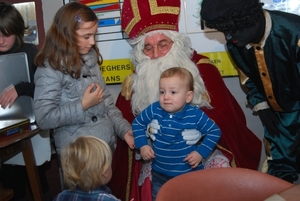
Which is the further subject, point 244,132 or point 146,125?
point 244,132

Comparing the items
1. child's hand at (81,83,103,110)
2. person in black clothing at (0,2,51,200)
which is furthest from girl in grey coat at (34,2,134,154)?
person in black clothing at (0,2,51,200)

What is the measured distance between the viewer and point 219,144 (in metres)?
2.31

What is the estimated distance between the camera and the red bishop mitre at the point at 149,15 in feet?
8.21

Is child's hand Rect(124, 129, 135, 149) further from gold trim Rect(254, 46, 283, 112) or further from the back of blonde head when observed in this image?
gold trim Rect(254, 46, 283, 112)

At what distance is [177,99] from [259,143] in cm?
85

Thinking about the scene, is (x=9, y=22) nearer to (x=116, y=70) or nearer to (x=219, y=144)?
(x=116, y=70)


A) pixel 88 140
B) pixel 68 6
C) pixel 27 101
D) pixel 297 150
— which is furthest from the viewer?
pixel 27 101

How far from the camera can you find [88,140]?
168cm

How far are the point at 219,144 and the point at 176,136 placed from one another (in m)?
0.40

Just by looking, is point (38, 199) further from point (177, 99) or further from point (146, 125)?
point (177, 99)

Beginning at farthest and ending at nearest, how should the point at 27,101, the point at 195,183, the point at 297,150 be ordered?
the point at 27,101
the point at 297,150
the point at 195,183

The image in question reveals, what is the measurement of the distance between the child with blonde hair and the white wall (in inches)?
61.2

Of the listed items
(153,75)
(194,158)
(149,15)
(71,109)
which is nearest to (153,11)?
(149,15)

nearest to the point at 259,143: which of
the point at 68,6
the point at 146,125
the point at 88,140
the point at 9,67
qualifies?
the point at 146,125
